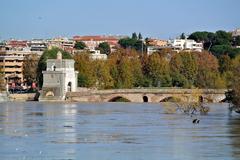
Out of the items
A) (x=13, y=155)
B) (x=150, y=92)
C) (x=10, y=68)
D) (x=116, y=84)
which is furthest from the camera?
(x=10, y=68)

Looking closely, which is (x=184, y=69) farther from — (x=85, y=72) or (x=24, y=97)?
(x=24, y=97)

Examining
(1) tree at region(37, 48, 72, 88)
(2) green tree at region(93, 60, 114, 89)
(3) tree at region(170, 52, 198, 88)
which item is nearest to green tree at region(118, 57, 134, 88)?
(2) green tree at region(93, 60, 114, 89)

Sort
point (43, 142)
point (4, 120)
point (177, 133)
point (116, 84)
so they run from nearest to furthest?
point (43, 142), point (177, 133), point (4, 120), point (116, 84)

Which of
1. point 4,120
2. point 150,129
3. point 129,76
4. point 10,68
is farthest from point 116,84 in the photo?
point 150,129

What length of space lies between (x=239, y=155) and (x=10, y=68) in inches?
4026

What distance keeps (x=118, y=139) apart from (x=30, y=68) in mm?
79662

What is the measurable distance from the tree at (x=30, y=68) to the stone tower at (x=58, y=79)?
15.4 metres

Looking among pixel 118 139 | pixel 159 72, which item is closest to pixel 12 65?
pixel 159 72

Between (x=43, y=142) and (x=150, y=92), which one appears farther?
(x=150, y=92)

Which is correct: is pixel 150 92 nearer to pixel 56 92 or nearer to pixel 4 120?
pixel 56 92

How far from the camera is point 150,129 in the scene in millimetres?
46250

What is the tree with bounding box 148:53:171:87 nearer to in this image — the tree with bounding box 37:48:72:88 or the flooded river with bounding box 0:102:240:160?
the tree with bounding box 37:48:72:88

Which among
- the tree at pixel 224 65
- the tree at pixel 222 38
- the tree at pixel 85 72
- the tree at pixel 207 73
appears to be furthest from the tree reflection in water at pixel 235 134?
the tree at pixel 222 38

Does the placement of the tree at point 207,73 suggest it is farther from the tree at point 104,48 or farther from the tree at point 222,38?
the tree at point 104,48
